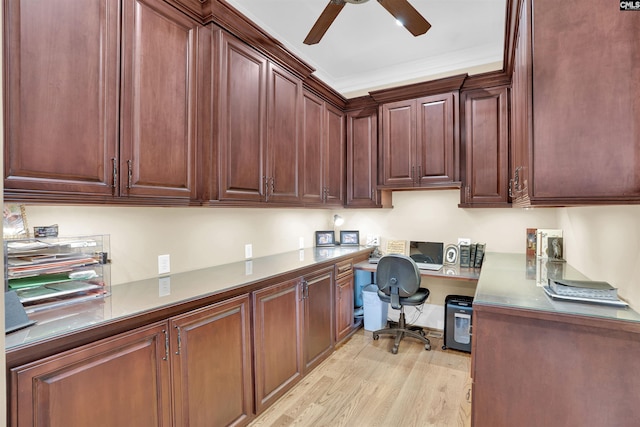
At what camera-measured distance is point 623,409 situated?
54.6 inches

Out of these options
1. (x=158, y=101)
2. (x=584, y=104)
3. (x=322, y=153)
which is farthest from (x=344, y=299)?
(x=584, y=104)

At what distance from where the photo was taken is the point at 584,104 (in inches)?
52.1

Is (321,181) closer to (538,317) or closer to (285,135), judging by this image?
(285,135)

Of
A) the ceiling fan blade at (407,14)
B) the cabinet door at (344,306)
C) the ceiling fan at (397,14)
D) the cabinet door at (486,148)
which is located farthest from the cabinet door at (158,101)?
the cabinet door at (486,148)

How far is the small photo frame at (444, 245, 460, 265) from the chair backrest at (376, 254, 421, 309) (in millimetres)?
674

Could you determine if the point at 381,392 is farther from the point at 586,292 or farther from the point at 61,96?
the point at 61,96

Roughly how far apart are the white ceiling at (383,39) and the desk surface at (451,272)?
206 cm

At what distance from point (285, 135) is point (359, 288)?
6.49ft

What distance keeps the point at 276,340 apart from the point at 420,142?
92.9 inches

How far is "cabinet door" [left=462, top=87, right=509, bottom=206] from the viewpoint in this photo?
3.04m

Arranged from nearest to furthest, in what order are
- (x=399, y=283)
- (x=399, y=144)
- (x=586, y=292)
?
1. (x=586, y=292)
2. (x=399, y=283)
3. (x=399, y=144)

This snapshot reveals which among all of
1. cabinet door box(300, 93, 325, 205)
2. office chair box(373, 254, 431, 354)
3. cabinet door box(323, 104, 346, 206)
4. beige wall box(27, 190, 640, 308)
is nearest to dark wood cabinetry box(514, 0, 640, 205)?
beige wall box(27, 190, 640, 308)

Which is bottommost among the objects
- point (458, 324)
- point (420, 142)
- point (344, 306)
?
point (458, 324)

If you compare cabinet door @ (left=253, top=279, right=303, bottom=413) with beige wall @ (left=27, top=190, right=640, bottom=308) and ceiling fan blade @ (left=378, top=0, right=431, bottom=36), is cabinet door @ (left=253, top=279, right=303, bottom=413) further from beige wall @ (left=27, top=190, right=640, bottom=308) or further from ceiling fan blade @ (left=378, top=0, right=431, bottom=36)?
ceiling fan blade @ (left=378, top=0, right=431, bottom=36)
